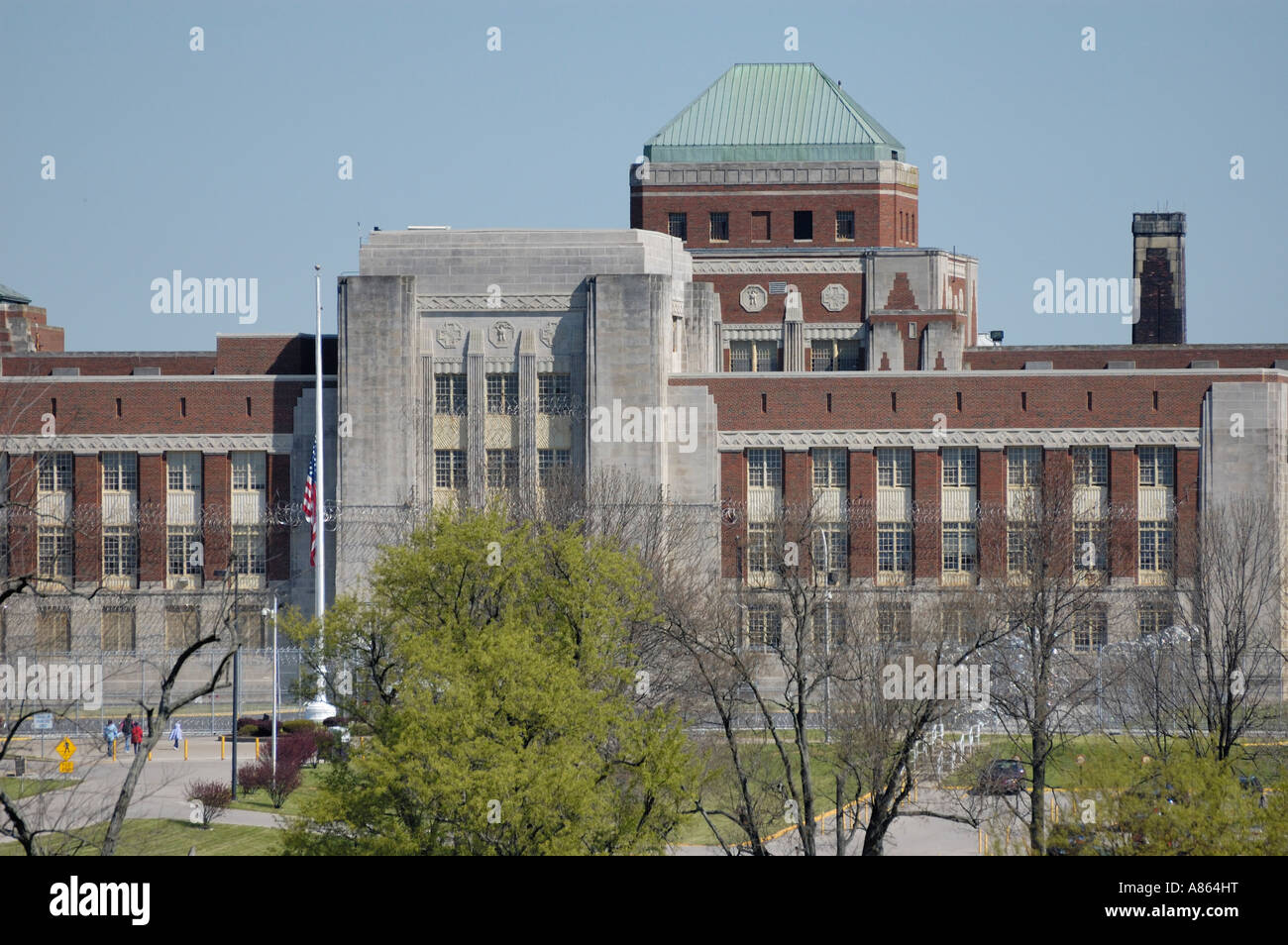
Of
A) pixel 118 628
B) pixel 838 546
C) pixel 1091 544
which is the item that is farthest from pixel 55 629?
pixel 1091 544

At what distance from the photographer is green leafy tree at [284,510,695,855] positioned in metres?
32.4

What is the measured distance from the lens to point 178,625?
71375mm

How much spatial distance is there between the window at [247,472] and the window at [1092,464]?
28.3 m

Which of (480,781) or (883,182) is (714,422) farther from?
(480,781)

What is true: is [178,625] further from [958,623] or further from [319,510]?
[958,623]

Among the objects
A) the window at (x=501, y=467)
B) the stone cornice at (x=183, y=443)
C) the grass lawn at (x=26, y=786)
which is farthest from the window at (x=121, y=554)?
the grass lawn at (x=26, y=786)

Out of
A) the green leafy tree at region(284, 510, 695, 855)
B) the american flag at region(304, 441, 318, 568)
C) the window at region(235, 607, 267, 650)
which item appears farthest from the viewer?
the window at region(235, 607, 267, 650)

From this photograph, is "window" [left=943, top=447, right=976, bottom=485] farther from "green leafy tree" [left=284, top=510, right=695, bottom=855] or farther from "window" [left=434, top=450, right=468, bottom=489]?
"green leafy tree" [left=284, top=510, right=695, bottom=855]

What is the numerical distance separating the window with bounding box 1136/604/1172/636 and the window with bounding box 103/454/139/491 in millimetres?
35090

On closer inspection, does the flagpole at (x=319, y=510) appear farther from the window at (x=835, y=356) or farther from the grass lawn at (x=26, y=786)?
the window at (x=835, y=356)

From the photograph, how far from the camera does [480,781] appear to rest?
105 ft

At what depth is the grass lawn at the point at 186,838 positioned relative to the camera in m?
42.6

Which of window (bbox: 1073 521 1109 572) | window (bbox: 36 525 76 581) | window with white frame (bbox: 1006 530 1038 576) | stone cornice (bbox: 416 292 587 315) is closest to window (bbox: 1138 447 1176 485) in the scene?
window (bbox: 1073 521 1109 572)
